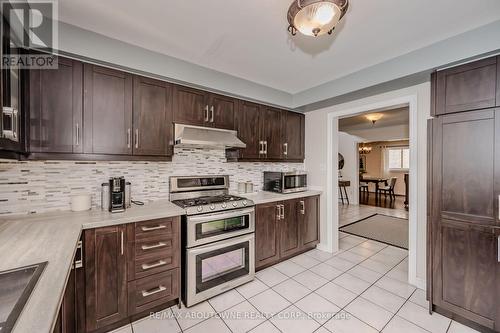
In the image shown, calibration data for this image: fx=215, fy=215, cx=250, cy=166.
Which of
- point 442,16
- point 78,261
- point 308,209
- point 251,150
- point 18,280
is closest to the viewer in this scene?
point 18,280

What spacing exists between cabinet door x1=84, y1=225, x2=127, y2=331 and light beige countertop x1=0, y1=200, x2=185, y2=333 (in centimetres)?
12

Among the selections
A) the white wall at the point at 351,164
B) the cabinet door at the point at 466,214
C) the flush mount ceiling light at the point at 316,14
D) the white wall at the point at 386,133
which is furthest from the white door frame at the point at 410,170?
the white wall at the point at 351,164

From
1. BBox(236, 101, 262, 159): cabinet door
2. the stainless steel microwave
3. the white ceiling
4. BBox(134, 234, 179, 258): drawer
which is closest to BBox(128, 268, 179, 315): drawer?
BBox(134, 234, 179, 258): drawer

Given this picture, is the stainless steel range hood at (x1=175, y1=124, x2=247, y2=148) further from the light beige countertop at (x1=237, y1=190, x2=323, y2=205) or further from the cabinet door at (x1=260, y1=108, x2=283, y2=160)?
the light beige countertop at (x1=237, y1=190, x2=323, y2=205)

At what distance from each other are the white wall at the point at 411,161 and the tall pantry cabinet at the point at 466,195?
489 mm

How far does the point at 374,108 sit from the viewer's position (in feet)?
9.55

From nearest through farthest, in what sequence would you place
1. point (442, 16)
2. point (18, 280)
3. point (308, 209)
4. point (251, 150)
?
point (18, 280) < point (442, 16) < point (251, 150) < point (308, 209)

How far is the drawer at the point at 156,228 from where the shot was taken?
1884mm

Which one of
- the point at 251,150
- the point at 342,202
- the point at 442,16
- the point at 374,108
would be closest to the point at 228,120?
the point at 251,150

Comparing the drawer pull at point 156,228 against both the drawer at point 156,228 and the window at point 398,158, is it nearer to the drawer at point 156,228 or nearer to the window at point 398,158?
the drawer at point 156,228

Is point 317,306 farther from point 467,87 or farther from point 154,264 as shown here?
point 467,87

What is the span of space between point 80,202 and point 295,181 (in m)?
2.71

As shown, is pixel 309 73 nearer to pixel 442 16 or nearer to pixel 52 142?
pixel 442 16

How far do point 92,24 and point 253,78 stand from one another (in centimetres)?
179
